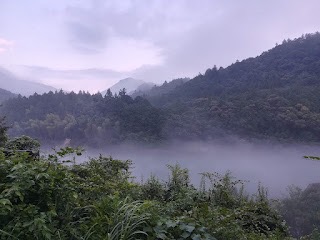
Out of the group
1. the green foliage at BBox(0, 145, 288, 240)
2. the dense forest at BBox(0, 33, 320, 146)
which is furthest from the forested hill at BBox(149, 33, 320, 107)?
the green foliage at BBox(0, 145, 288, 240)

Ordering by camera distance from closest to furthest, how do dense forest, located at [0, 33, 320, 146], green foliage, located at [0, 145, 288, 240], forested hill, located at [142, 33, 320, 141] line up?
green foliage, located at [0, 145, 288, 240]
dense forest, located at [0, 33, 320, 146]
forested hill, located at [142, 33, 320, 141]

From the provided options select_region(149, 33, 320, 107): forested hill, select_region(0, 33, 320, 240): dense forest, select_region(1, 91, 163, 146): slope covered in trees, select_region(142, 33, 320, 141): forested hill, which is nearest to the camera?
select_region(0, 33, 320, 240): dense forest

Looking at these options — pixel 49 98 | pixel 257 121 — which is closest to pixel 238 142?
Answer: pixel 257 121

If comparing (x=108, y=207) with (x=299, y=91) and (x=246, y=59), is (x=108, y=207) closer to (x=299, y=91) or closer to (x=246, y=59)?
(x=299, y=91)

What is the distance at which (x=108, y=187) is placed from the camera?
9.41 feet

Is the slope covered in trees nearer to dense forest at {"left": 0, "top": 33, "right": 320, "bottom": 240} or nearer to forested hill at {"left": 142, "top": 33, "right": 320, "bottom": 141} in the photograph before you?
dense forest at {"left": 0, "top": 33, "right": 320, "bottom": 240}

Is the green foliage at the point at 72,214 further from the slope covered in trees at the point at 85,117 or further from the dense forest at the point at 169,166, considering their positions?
the slope covered in trees at the point at 85,117

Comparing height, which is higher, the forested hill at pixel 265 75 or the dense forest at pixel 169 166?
the forested hill at pixel 265 75

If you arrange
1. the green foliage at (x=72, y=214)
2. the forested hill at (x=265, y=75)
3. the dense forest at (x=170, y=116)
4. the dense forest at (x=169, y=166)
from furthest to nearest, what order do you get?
the forested hill at (x=265, y=75)
the dense forest at (x=170, y=116)
the dense forest at (x=169, y=166)
the green foliage at (x=72, y=214)

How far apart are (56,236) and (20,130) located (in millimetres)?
27718

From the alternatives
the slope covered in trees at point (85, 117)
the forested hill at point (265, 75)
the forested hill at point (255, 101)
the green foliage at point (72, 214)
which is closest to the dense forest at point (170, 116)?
the slope covered in trees at point (85, 117)

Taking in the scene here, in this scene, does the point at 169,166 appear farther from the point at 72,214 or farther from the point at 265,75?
the point at 265,75

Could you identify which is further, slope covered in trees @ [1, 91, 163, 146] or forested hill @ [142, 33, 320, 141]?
forested hill @ [142, 33, 320, 141]

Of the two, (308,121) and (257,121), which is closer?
(308,121)
